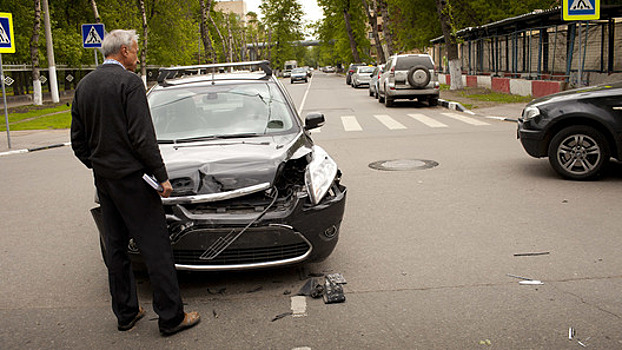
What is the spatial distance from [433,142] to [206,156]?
28.0 ft

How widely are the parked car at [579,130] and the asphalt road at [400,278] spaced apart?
0.97ft

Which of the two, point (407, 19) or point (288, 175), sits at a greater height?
point (407, 19)

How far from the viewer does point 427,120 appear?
17.7 metres

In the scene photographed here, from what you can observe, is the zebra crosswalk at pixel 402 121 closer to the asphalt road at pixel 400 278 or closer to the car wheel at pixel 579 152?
the asphalt road at pixel 400 278

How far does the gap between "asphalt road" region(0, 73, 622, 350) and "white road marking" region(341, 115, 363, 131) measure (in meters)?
7.63

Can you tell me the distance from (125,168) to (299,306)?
155 cm

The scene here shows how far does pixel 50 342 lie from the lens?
12.8 feet

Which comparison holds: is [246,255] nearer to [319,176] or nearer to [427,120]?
[319,176]

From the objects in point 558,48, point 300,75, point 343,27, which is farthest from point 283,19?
point 558,48

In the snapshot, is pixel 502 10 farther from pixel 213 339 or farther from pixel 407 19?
pixel 213 339

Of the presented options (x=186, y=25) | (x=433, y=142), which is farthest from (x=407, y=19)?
(x=433, y=142)

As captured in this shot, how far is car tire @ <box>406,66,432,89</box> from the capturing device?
22.0 meters

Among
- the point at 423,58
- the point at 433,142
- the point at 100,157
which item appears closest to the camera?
the point at 100,157

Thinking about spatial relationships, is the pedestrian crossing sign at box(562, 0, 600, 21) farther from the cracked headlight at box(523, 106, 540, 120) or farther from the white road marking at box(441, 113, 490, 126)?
the cracked headlight at box(523, 106, 540, 120)
